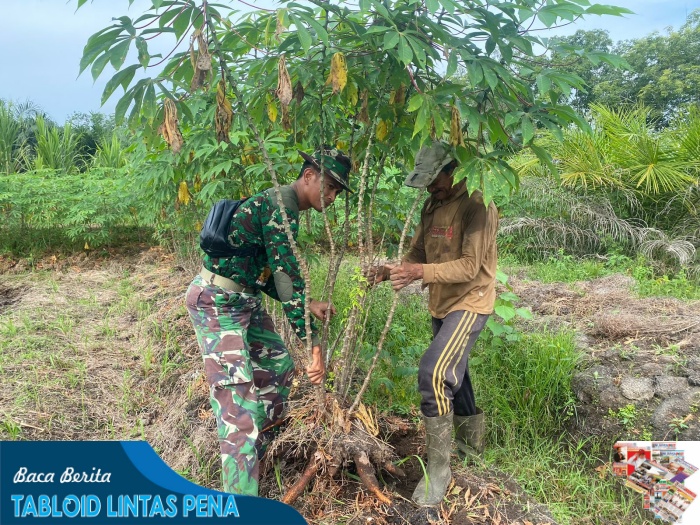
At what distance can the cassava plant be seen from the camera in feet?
5.77

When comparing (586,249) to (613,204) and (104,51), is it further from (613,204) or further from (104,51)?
(104,51)

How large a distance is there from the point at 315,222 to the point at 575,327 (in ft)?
8.17

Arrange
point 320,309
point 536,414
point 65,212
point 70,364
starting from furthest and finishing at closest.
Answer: point 65,212 → point 70,364 → point 536,414 → point 320,309

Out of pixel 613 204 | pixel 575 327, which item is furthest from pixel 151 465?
pixel 613 204

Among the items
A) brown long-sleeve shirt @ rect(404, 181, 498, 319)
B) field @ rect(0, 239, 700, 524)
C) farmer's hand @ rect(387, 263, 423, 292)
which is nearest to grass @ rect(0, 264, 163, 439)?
field @ rect(0, 239, 700, 524)

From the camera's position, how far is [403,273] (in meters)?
2.33

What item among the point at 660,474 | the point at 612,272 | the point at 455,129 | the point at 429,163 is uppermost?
the point at 455,129

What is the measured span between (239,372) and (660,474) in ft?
6.09

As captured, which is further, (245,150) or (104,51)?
(245,150)

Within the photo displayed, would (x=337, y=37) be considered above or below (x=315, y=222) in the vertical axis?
above

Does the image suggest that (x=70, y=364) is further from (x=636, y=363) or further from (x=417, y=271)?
(x=636, y=363)

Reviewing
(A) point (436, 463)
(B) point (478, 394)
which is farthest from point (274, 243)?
(B) point (478, 394)

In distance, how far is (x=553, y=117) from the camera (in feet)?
6.82

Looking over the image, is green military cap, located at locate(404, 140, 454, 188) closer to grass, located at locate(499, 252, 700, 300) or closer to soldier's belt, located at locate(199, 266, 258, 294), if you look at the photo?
soldier's belt, located at locate(199, 266, 258, 294)
